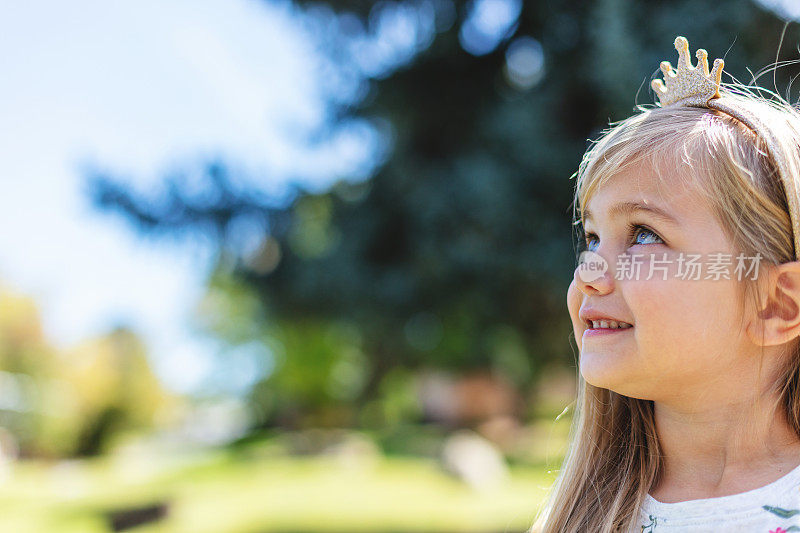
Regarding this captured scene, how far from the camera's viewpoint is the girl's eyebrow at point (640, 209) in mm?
1429

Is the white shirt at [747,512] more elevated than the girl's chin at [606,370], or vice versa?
the girl's chin at [606,370]

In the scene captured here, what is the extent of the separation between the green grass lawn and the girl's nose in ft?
15.9

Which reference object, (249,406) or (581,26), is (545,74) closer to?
(581,26)

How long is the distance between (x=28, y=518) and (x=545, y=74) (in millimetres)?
9402

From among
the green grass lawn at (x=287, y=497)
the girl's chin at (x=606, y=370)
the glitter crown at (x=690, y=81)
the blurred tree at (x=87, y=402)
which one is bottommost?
the girl's chin at (x=606, y=370)

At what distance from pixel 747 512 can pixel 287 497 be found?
1014 centimetres

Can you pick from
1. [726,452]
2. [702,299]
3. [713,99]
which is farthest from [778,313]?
[713,99]

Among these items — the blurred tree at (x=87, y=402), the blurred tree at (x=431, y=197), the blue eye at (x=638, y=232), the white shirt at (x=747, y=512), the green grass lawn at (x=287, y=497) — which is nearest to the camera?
the white shirt at (x=747, y=512)

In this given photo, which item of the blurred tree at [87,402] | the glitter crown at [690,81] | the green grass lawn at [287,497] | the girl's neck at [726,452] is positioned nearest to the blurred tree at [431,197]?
the green grass lawn at [287,497]

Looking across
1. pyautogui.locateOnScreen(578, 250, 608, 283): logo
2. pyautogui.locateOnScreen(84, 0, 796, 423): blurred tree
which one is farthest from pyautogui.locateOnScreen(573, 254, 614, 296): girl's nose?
pyautogui.locateOnScreen(84, 0, 796, 423): blurred tree

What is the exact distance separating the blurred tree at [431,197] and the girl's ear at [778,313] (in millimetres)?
3595

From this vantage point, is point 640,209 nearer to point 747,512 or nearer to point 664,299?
point 664,299

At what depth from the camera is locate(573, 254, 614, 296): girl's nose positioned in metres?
1.48

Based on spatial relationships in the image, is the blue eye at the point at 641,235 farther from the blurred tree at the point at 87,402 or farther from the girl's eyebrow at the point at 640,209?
the blurred tree at the point at 87,402
